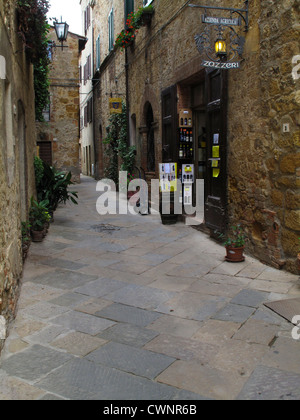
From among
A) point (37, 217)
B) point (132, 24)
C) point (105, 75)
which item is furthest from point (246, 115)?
point (105, 75)

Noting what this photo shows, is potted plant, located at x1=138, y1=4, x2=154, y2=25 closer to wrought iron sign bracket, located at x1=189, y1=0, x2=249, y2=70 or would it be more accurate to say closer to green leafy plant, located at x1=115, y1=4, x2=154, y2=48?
green leafy plant, located at x1=115, y1=4, x2=154, y2=48

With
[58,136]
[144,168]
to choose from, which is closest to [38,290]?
[144,168]

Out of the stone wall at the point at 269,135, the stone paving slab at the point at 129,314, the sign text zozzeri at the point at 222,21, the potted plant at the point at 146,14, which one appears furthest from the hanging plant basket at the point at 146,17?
the stone paving slab at the point at 129,314

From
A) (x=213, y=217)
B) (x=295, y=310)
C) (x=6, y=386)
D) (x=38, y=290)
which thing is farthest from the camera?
(x=213, y=217)

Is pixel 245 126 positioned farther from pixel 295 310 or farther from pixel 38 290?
pixel 38 290

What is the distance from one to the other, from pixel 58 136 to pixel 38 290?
47.6 ft

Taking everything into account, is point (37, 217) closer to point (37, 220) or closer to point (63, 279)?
point (37, 220)

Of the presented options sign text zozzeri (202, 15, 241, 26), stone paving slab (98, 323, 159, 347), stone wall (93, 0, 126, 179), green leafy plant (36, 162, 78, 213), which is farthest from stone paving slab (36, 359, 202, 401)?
stone wall (93, 0, 126, 179)

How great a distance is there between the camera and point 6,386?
2.51 meters

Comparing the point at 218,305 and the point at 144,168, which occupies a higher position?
the point at 144,168

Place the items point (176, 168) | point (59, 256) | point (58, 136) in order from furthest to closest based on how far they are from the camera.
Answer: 1. point (58, 136)
2. point (176, 168)
3. point (59, 256)

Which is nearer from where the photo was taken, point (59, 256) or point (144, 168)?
point (59, 256)

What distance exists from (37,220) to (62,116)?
12.4 m

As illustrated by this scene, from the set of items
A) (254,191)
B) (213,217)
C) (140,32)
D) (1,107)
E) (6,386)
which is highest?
(140,32)
